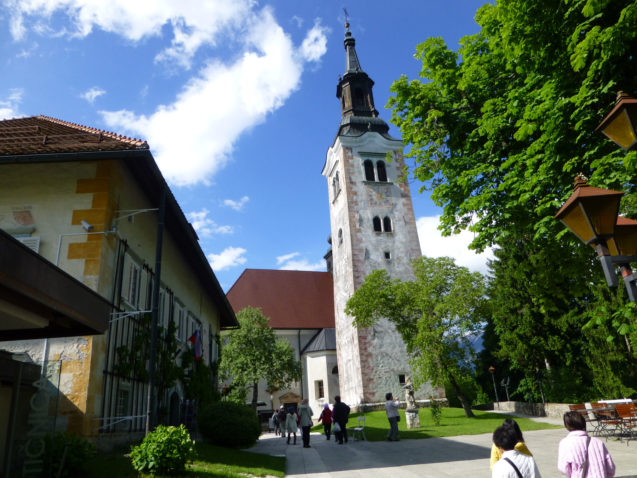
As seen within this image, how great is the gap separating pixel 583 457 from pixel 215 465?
24.4 ft

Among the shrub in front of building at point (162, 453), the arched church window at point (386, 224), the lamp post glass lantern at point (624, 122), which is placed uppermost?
the arched church window at point (386, 224)

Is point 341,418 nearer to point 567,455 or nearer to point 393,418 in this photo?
point 393,418

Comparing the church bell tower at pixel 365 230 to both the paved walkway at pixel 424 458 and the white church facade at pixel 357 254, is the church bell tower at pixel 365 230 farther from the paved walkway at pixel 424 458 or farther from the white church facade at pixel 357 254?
the paved walkway at pixel 424 458

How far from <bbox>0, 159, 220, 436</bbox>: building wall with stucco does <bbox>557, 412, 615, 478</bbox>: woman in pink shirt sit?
26.5 ft

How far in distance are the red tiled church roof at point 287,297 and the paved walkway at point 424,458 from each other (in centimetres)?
3240

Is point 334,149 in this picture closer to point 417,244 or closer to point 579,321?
point 417,244

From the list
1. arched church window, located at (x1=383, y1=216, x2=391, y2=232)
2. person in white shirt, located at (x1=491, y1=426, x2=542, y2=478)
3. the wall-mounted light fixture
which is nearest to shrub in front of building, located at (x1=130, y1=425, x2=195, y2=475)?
the wall-mounted light fixture

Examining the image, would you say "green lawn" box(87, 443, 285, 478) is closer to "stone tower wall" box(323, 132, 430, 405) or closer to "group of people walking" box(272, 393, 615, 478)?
"group of people walking" box(272, 393, 615, 478)

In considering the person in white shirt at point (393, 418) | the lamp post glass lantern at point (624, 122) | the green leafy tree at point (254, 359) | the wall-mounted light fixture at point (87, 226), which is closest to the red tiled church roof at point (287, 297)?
the green leafy tree at point (254, 359)

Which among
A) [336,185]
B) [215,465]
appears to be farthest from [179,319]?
[336,185]

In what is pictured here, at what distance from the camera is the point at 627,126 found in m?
4.21

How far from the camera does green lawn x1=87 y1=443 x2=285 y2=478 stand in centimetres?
771

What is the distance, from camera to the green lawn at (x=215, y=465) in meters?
7.71

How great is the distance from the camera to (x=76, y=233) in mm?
9828
